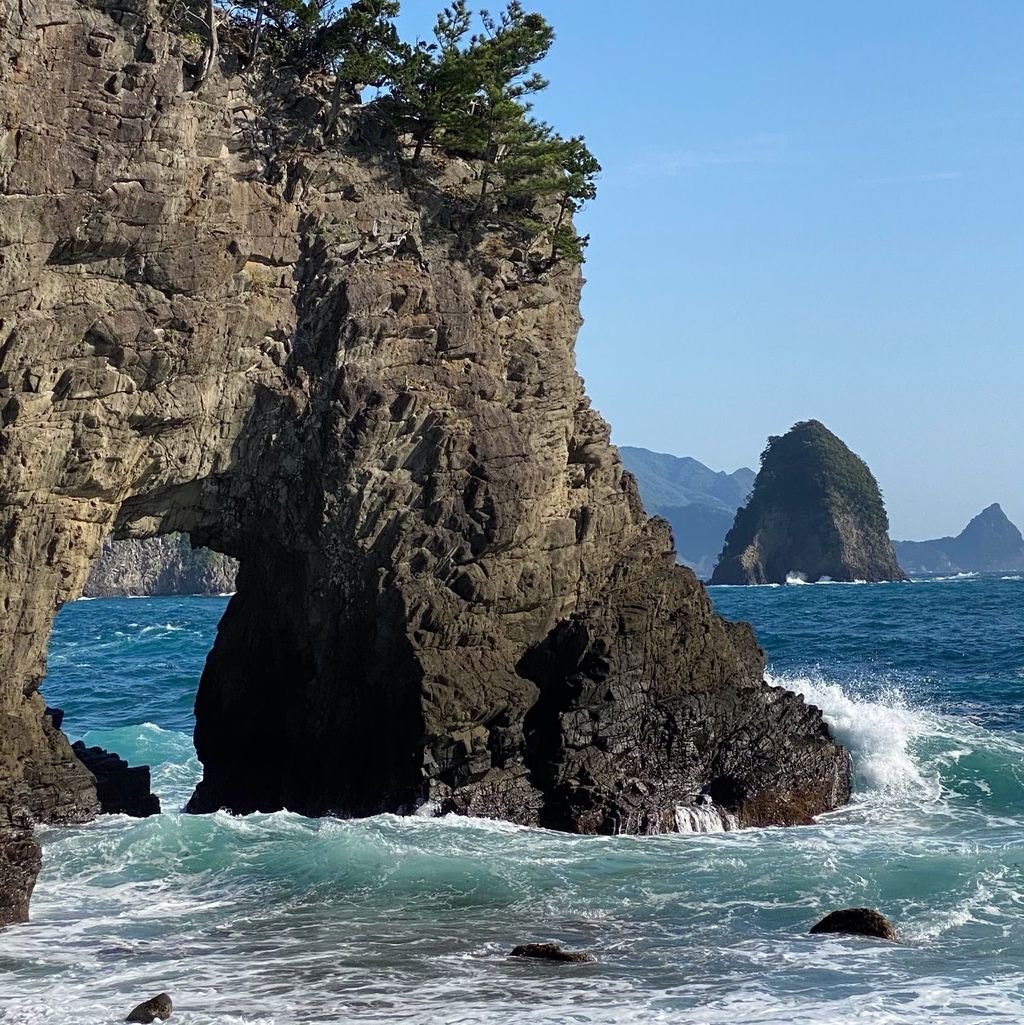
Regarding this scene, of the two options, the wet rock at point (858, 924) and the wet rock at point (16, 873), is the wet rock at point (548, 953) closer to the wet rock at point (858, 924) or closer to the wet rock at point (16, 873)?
the wet rock at point (858, 924)

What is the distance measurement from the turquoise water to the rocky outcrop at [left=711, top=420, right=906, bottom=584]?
107 metres

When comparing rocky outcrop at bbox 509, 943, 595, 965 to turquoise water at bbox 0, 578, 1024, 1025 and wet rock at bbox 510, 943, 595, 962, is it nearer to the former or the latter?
wet rock at bbox 510, 943, 595, 962

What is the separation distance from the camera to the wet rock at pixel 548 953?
1370 centimetres

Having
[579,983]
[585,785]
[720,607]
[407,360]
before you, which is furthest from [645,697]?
[720,607]

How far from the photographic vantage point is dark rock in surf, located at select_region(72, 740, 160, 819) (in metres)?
21.6

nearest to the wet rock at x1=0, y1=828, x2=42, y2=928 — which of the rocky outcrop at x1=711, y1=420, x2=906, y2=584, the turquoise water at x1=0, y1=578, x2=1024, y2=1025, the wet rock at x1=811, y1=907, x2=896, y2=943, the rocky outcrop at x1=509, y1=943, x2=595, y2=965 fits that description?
the turquoise water at x1=0, y1=578, x2=1024, y2=1025

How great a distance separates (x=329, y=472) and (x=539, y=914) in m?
7.78

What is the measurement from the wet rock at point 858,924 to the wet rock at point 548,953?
281 cm

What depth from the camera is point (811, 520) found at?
133 metres

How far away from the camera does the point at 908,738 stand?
26781 mm

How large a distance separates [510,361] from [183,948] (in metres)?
11.6

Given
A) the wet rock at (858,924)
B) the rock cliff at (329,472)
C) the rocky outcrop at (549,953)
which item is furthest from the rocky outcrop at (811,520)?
the rocky outcrop at (549,953)

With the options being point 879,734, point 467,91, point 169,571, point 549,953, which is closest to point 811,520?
point 169,571

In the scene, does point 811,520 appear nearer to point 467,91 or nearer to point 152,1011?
point 467,91
